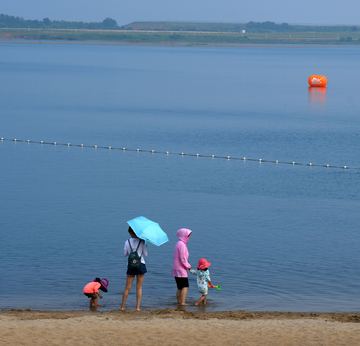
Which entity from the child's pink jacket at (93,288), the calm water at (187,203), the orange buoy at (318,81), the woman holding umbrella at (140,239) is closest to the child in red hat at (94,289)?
the child's pink jacket at (93,288)

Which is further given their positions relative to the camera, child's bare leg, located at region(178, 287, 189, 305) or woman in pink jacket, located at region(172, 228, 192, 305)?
child's bare leg, located at region(178, 287, 189, 305)

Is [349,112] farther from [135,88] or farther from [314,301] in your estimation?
[314,301]

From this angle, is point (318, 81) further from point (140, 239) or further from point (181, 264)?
point (140, 239)

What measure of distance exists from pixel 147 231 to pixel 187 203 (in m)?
12.5

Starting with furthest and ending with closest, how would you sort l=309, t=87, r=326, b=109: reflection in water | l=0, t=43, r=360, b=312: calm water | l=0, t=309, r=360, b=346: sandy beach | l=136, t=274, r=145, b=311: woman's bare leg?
1. l=309, t=87, r=326, b=109: reflection in water
2. l=0, t=43, r=360, b=312: calm water
3. l=136, t=274, r=145, b=311: woman's bare leg
4. l=0, t=309, r=360, b=346: sandy beach

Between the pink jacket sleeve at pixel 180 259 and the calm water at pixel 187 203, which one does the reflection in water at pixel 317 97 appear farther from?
the pink jacket sleeve at pixel 180 259

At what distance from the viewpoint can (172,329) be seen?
12203mm

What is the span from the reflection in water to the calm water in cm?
775

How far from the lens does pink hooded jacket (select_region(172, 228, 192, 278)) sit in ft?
46.5

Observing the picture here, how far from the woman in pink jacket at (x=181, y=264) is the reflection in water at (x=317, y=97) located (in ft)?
171

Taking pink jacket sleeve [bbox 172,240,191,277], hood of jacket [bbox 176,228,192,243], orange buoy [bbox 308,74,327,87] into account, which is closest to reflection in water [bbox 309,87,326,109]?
orange buoy [bbox 308,74,327,87]

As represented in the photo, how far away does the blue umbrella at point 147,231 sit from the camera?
1338cm

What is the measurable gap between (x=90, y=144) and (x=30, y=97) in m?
31.4

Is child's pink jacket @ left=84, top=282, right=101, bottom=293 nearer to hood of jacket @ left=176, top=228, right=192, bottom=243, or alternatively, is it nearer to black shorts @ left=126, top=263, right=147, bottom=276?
black shorts @ left=126, top=263, right=147, bottom=276
